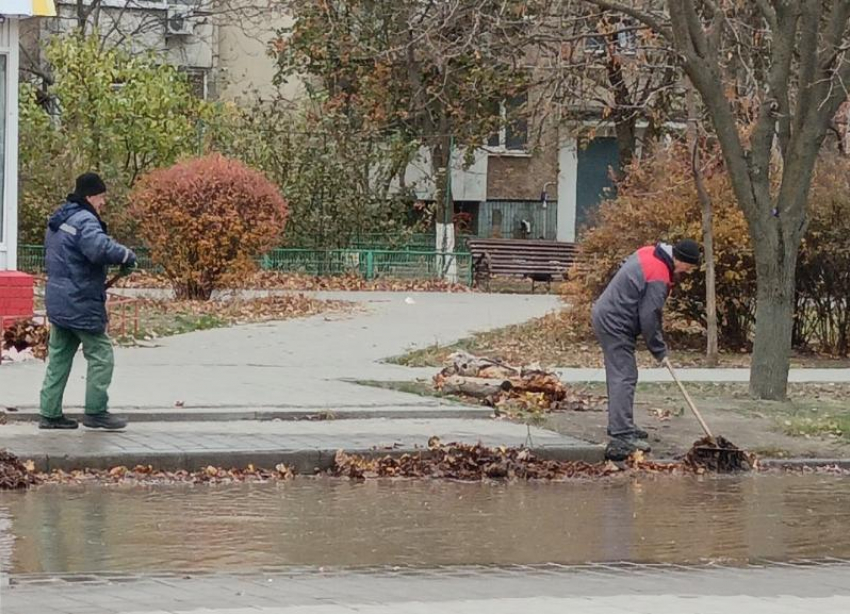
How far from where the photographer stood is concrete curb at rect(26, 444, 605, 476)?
A: 10.5 meters

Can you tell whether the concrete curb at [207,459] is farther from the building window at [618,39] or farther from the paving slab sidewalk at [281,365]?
the building window at [618,39]

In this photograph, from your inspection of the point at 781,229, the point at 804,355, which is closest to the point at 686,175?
the point at 804,355

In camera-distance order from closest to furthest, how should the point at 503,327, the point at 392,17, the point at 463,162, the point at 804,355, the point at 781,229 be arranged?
the point at 781,229 → the point at 804,355 → the point at 503,327 → the point at 392,17 → the point at 463,162

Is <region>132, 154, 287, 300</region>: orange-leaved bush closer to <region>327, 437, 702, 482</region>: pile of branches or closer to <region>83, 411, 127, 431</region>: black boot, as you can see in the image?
<region>83, 411, 127, 431</region>: black boot

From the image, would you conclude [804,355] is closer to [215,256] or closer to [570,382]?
[570,382]

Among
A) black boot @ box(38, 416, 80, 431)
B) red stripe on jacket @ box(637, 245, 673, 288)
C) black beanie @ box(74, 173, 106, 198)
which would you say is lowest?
black boot @ box(38, 416, 80, 431)

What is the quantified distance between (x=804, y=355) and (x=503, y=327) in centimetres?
424

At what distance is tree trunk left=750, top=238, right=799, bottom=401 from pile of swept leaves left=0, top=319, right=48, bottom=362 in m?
6.93

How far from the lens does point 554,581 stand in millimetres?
7434

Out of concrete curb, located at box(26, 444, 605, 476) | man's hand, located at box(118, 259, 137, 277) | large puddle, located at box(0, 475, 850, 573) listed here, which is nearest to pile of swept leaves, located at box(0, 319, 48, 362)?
man's hand, located at box(118, 259, 137, 277)

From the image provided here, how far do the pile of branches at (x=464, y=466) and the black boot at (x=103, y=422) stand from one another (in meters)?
1.72

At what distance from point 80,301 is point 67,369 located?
0.54m

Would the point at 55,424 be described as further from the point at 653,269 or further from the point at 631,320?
the point at 653,269

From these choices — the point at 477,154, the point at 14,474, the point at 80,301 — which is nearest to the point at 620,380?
the point at 80,301
